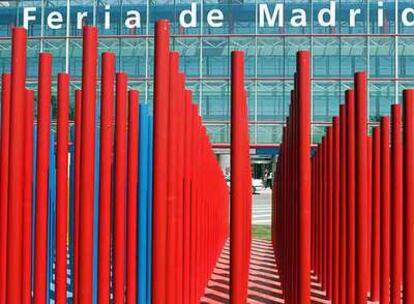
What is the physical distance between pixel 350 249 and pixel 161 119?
1611 millimetres

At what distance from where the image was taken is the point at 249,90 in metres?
23.9

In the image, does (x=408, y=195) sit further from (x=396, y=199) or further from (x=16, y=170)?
(x=16, y=170)

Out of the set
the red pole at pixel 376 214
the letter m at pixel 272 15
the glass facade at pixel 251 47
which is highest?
the letter m at pixel 272 15

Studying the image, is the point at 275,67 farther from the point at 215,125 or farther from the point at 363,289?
the point at 363,289

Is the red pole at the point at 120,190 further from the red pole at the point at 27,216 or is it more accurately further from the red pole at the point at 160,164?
the red pole at the point at 160,164

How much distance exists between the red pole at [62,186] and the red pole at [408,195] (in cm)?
152

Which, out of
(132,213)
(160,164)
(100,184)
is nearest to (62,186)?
(100,184)

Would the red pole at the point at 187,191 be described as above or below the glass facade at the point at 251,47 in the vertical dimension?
below

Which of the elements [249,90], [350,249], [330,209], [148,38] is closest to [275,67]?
[249,90]

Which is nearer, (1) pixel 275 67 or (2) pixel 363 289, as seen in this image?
(2) pixel 363 289

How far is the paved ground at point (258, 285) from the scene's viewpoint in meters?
5.77

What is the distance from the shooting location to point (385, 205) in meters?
5.09

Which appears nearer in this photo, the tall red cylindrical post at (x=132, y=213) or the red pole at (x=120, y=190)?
the red pole at (x=120, y=190)

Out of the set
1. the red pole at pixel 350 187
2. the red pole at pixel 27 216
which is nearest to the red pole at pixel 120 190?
the red pole at pixel 27 216
